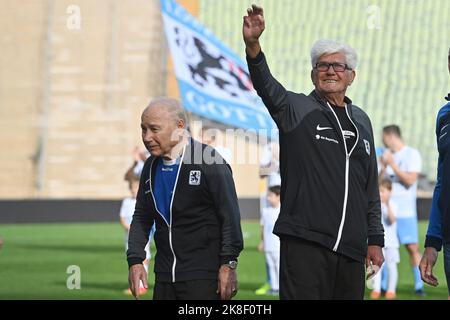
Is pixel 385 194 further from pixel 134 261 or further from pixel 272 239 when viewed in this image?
pixel 134 261

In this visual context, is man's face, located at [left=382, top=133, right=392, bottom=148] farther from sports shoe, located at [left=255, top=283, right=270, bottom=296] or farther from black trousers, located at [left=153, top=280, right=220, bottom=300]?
black trousers, located at [left=153, top=280, right=220, bottom=300]

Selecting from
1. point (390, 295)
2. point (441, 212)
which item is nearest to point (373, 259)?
point (441, 212)

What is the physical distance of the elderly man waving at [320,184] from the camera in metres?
5.47

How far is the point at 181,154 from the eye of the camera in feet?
19.7

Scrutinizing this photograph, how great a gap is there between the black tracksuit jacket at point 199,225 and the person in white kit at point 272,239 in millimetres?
6540

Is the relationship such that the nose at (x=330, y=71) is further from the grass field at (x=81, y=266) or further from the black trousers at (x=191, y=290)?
the grass field at (x=81, y=266)

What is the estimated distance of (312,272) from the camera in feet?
17.9

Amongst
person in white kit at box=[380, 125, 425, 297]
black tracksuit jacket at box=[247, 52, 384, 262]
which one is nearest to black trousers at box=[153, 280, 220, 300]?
black tracksuit jacket at box=[247, 52, 384, 262]

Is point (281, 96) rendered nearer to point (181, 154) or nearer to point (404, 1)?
point (181, 154)

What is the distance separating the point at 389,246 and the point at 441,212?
6990mm

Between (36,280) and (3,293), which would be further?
(36,280)

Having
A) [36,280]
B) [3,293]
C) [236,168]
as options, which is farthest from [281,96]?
[236,168]

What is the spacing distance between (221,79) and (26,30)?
870 inches

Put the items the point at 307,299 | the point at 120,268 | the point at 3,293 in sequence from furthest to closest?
1. the point at 120,268
2. the point at 3,293
3. the point at 307,299
